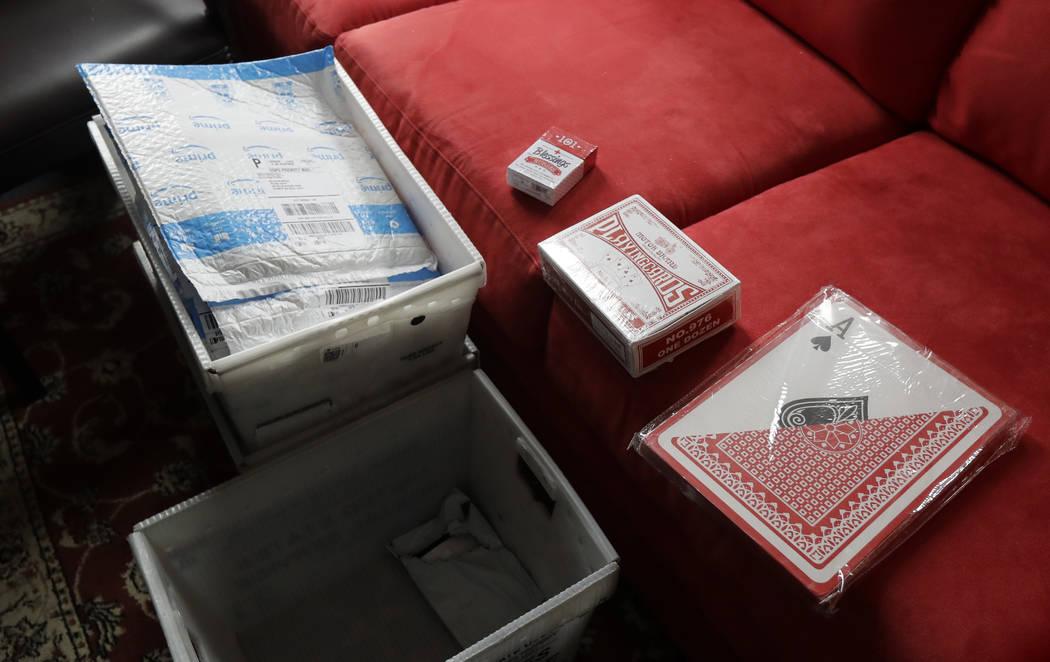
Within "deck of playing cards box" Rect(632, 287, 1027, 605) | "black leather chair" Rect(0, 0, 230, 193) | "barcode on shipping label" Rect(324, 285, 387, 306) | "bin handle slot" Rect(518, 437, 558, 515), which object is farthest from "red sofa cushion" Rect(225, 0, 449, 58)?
"deck of playing cards box" Rect(632, 287, 1027, 605)

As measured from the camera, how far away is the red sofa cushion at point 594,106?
3.54 ft

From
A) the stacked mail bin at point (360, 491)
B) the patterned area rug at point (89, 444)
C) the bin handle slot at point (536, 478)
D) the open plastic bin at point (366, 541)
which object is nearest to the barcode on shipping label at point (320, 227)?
the stacked mail bin at point (360, 491)

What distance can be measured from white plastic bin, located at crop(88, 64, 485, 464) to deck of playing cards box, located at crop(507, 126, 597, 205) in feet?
0.46

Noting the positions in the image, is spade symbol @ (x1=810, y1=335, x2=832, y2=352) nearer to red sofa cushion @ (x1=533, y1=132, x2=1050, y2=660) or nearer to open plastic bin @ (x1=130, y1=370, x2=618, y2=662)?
red sofa cushion @ (x1=533, y1=132, x2=1050, y2=660)

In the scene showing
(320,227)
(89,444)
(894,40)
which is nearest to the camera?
(320,227)

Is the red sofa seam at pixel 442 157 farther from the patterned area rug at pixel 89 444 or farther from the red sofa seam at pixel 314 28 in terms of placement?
the patterned area rug at pixel 89 444

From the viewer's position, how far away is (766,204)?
109 centimetres

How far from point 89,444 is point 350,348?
2.28 feet

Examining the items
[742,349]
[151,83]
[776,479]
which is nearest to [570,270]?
[742,349]

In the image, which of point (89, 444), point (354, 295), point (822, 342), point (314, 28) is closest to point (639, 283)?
point (822, 342)

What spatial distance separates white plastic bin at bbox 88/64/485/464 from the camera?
846 millimetres

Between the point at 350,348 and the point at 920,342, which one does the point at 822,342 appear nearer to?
the point at 920,342

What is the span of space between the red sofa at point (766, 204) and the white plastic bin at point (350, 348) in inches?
4.1

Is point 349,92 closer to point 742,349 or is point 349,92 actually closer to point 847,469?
point 742,349
